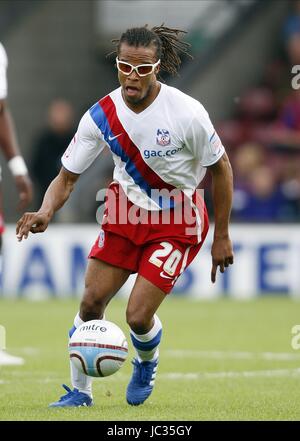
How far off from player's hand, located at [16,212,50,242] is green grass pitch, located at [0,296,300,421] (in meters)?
1.10

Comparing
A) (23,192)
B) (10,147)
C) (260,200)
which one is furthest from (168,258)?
(260,200)

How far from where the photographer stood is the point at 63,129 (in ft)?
58.1

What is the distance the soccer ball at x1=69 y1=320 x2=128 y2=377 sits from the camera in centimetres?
738

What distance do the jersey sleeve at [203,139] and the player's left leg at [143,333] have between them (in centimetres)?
88

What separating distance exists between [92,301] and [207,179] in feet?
29.5

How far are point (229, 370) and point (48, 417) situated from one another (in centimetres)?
296

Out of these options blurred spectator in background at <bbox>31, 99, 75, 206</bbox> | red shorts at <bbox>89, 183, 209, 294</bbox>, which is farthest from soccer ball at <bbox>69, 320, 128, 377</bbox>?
blurred spectator in background at <bbox>31, 99, 75, 206</bbox>

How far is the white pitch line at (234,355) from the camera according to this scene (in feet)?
35.0

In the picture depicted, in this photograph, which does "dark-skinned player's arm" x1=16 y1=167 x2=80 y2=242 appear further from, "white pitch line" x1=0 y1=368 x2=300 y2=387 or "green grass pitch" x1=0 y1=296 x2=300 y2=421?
"white pitch line" x1=0 y1=368 x2=300 y2=387

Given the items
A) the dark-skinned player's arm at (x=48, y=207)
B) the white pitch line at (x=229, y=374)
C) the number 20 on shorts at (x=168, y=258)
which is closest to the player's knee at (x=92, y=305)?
the number 20 on shorts at (x=168, y=258)

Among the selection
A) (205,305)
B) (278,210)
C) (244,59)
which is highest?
(244,59)
